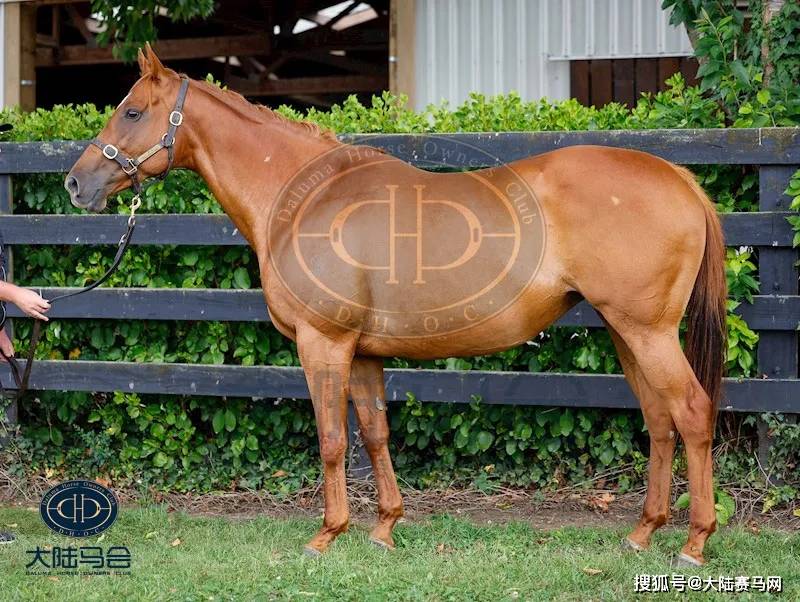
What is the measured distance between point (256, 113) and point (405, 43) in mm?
3900

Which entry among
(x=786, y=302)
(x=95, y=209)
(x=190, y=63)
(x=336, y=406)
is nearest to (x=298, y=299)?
(x=336, y=406)

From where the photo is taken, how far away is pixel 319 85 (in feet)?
40.9

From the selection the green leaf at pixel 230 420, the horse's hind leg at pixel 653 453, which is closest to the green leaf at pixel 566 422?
the horse's hind leg at pixel 653 453

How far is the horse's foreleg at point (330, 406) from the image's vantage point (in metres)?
4.28

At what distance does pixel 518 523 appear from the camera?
16.0 feet

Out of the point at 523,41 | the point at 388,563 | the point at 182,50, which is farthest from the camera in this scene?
the point at 182,50

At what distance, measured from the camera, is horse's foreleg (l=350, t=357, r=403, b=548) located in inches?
178

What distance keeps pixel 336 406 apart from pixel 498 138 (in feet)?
5.56

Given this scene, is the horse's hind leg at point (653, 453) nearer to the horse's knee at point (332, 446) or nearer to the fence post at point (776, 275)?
the fence post at point (776, 275)

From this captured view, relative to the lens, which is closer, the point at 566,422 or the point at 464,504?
the point at 566,422

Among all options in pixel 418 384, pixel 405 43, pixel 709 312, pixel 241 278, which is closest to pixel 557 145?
pixel 709 312

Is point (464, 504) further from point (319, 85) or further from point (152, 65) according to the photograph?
point (319, 85)

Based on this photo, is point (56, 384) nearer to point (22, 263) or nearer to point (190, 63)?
point (22, 263)

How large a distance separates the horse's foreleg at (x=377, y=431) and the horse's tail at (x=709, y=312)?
138 cm
